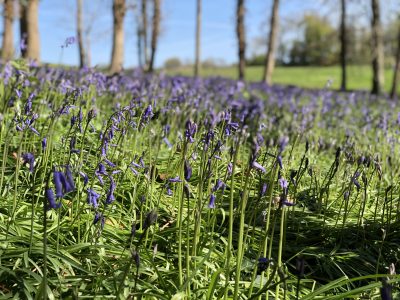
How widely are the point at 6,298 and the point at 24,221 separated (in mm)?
777

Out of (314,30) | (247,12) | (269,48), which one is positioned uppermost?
(314,30)

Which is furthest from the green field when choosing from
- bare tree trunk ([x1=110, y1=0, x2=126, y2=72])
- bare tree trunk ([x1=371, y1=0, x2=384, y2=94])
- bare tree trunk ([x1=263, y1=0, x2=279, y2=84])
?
bare tree trunk ([x1=110, y1=0, x2=126, y2=72])

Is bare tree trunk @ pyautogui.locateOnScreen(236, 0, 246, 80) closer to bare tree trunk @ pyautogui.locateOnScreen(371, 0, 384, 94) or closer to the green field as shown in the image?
bare tree trunk @ pyautogui.locateOnScreen(371, 0, 384, 94)

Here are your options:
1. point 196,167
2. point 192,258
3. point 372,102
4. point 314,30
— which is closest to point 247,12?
point 372,102

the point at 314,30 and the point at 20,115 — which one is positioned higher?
the point at 314,30

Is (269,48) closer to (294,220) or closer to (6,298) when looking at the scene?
(294,220)

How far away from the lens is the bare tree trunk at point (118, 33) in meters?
14.2

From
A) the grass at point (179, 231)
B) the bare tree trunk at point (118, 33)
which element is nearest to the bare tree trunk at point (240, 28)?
the bare tree trunk at point (118, 33)

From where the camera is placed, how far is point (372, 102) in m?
11.7

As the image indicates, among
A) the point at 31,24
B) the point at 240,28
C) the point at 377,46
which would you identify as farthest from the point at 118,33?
the point at 377,46

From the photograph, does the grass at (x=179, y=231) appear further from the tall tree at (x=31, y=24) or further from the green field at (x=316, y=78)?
the green field at (x=316, y=78)

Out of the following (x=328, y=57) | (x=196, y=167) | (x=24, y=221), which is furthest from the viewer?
(x=328, y=57)

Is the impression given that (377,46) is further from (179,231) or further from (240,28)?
(179,231)

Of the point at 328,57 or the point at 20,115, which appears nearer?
the point at 20,115
